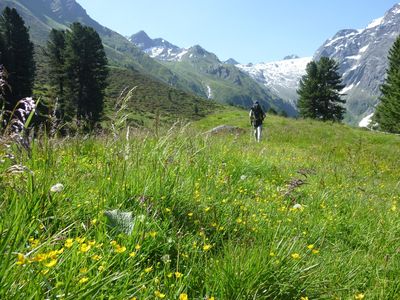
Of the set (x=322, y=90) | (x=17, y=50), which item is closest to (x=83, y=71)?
(x=17, y=50)

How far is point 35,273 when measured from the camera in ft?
6.93

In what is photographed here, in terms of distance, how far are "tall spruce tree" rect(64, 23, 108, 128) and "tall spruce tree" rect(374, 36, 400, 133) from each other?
44315mm

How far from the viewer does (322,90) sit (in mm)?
68625

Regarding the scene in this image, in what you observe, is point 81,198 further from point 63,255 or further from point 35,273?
point 35,273

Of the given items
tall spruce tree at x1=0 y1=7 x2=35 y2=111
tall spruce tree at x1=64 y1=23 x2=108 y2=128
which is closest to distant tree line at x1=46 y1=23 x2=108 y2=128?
tall spruce tree at x1=64 y1=23 x2=108 y2=128

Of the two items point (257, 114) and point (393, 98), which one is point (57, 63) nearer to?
point (393, 98)

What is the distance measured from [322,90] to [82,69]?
1612 inches

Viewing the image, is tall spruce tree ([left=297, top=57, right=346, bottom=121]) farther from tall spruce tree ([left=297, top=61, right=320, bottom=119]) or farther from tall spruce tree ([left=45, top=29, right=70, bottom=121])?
tall spruce tree ([left=45, top=29, right=70, bottom=121])

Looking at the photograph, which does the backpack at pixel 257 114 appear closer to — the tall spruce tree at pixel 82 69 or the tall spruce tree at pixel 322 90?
the tall spruce tree at pixel 82 69

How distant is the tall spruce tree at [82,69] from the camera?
63.5 metres

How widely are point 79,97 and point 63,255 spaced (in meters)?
64.6

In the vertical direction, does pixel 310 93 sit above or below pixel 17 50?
above

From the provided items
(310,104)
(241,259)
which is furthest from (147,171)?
(310,104)

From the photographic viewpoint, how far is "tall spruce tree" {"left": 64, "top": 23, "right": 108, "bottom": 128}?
63500mm
